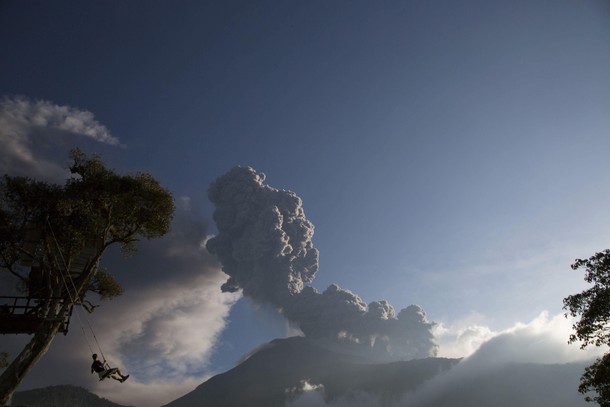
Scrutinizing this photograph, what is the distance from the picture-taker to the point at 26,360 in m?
17.2

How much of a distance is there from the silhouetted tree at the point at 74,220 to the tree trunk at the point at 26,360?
1.04 m

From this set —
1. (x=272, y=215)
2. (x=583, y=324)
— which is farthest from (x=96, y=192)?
(x=272, y=215)

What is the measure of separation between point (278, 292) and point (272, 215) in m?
43.1

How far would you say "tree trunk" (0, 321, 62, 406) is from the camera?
16353 mm

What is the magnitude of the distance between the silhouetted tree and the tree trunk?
1038mm

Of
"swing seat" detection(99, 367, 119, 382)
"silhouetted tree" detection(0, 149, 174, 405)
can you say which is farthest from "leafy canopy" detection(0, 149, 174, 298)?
"swing seat" detection(99, 367, 119, 382)

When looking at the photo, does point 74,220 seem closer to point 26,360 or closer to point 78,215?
point 78,215

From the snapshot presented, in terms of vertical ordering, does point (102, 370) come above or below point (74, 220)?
below

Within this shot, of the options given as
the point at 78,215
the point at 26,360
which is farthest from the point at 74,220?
the point at 26,360

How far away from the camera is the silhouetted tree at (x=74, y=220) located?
67.1 ft

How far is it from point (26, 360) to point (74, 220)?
793 cm

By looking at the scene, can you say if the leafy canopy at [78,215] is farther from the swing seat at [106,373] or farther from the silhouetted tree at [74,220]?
the swing seat at [106,373]

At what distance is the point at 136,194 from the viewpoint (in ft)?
75.8

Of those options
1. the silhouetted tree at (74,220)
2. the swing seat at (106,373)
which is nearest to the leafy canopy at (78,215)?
the silhouetted tree at (74,220)
